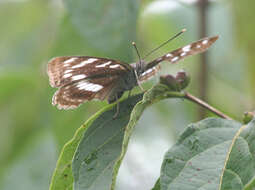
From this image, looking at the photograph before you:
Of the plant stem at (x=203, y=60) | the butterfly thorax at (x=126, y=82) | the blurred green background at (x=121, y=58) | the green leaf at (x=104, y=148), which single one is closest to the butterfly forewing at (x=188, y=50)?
the butterfly thorax at (x=126, y=82)

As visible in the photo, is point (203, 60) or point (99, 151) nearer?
point (99, 151)

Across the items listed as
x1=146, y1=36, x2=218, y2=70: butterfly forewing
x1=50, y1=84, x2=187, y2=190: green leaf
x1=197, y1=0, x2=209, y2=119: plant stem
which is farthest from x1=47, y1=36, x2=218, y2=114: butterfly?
x1=197, y1=0, x2=209, y2=119: plant stem

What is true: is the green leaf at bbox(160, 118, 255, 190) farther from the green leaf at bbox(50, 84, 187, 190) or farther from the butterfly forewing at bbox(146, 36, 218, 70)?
the butterfly forewing at bbox(146, 36, 218, 70)

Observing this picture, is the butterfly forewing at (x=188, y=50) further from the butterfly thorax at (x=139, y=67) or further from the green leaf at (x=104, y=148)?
the green leaf at (x=104, y=148)

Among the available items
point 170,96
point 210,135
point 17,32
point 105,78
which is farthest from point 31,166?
point 210,135

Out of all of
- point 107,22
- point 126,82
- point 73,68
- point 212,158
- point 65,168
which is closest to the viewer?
point 212,158

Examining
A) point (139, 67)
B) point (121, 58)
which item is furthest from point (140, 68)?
point (121, 58)

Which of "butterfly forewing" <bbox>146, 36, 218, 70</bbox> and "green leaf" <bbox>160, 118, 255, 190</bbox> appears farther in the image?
A: "butterfly forewing" <bbox>146, 36, 218, 70</bbox>

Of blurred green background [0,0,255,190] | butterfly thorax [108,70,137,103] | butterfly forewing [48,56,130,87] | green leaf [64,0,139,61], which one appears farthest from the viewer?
blurred green background [0,0,255,190]

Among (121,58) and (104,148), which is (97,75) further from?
(121,58)
